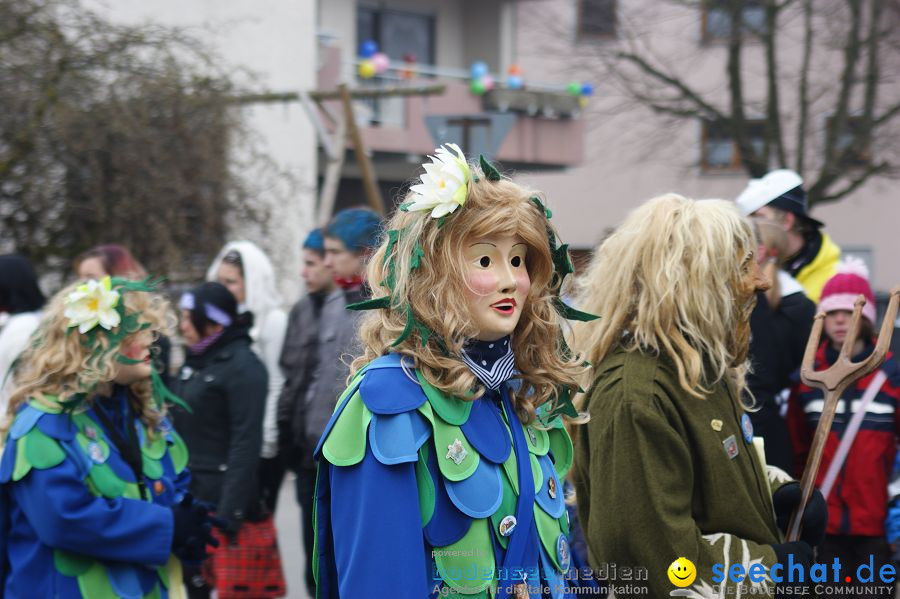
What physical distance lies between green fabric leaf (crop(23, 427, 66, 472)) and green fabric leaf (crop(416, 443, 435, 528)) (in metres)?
1.72

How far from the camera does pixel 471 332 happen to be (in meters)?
2.48

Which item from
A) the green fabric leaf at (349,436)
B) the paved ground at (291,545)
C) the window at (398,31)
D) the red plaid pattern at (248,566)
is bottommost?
the paved ground at (291,545)

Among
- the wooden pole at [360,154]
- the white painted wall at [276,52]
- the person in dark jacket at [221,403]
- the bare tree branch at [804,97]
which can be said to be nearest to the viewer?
the person in dark jacket at [221,403]

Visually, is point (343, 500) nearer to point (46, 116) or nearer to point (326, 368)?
point (326, 368)

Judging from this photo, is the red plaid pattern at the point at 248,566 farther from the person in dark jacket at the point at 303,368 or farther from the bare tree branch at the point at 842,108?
the bare tree branch at the point at 842,108

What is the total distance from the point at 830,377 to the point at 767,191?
1821 mm

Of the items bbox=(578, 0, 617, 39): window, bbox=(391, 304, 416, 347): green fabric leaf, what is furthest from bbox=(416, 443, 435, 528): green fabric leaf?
bbox=(578, 0, 617, 39): window

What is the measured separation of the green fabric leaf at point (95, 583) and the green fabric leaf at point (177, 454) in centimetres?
55

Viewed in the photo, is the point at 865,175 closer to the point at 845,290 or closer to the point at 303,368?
the point at 845,290

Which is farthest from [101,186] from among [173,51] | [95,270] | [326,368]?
[326,368]

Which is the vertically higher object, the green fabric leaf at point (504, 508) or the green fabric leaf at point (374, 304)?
the green fabric leaf at point (374, 304)

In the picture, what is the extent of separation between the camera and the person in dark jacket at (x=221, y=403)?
17.3 feet

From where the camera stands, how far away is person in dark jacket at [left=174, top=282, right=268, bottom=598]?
529cm

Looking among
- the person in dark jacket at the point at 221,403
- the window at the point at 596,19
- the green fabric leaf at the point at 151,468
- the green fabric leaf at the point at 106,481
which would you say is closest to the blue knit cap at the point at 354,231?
the person in dark jacket at the point at 221,403
